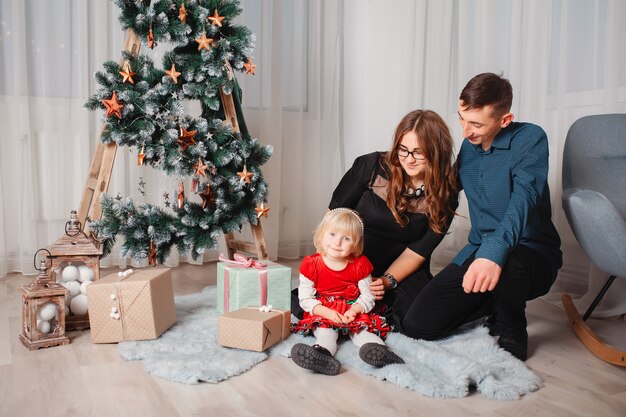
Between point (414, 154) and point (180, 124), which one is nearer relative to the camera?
point (414, 154)

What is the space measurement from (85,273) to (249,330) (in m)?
0.64

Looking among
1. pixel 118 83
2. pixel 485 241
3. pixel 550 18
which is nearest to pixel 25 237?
pixel 118 83

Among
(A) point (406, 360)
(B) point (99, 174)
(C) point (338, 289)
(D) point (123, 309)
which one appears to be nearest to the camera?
(A) point (406, 360)

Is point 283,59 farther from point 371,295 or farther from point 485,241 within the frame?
point 485,241

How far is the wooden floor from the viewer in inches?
56.4

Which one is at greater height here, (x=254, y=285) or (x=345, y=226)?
(x=345, y=226)

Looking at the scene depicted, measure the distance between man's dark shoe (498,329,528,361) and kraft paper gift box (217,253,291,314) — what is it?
74cm

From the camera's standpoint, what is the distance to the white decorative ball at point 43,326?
1.86 metres

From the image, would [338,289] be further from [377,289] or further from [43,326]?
[43,326]

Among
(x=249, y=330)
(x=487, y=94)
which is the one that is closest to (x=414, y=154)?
(x=487, y=94)

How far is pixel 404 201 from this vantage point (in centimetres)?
214

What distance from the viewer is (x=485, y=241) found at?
67.1 inches

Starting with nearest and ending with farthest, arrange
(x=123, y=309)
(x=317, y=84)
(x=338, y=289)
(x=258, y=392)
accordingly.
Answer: (x=258, y=392), (x=123, y=309), (x=338, y=289), (x=317, y=84)

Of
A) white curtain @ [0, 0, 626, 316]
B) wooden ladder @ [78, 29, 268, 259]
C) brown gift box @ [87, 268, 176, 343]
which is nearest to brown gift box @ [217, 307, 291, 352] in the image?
brown gift box @ [87, 268, 176, 343]
